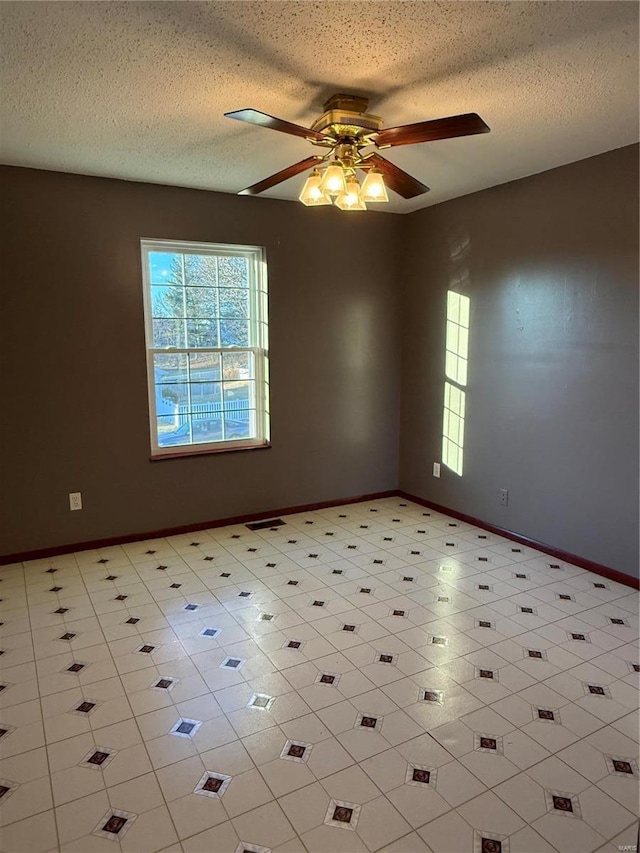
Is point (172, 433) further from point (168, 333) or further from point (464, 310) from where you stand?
point (464, 310)

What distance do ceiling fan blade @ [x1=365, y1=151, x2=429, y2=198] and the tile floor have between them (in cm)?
228

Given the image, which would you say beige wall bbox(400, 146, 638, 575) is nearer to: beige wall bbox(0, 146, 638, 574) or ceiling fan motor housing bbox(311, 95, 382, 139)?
beige wall bbox(0, 146, 638, 574)

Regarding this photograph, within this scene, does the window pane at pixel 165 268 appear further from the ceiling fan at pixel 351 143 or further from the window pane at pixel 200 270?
the ceiling fan at pixel 351 143

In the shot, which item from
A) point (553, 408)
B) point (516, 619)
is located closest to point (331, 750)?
point (516, 619)

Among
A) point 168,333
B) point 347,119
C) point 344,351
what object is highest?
point 347,119

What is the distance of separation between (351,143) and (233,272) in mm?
2197

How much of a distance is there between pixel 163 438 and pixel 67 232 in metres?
1.62

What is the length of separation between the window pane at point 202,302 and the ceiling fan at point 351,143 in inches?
68.5

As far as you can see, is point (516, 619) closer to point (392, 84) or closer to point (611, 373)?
→ point (611, 373)

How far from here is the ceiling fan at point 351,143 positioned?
2084 mm

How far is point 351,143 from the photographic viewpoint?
2.39 m

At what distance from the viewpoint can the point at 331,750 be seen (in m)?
2.04

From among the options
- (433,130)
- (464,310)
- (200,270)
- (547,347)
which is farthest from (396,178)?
(200,270)

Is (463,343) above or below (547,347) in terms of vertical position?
above
